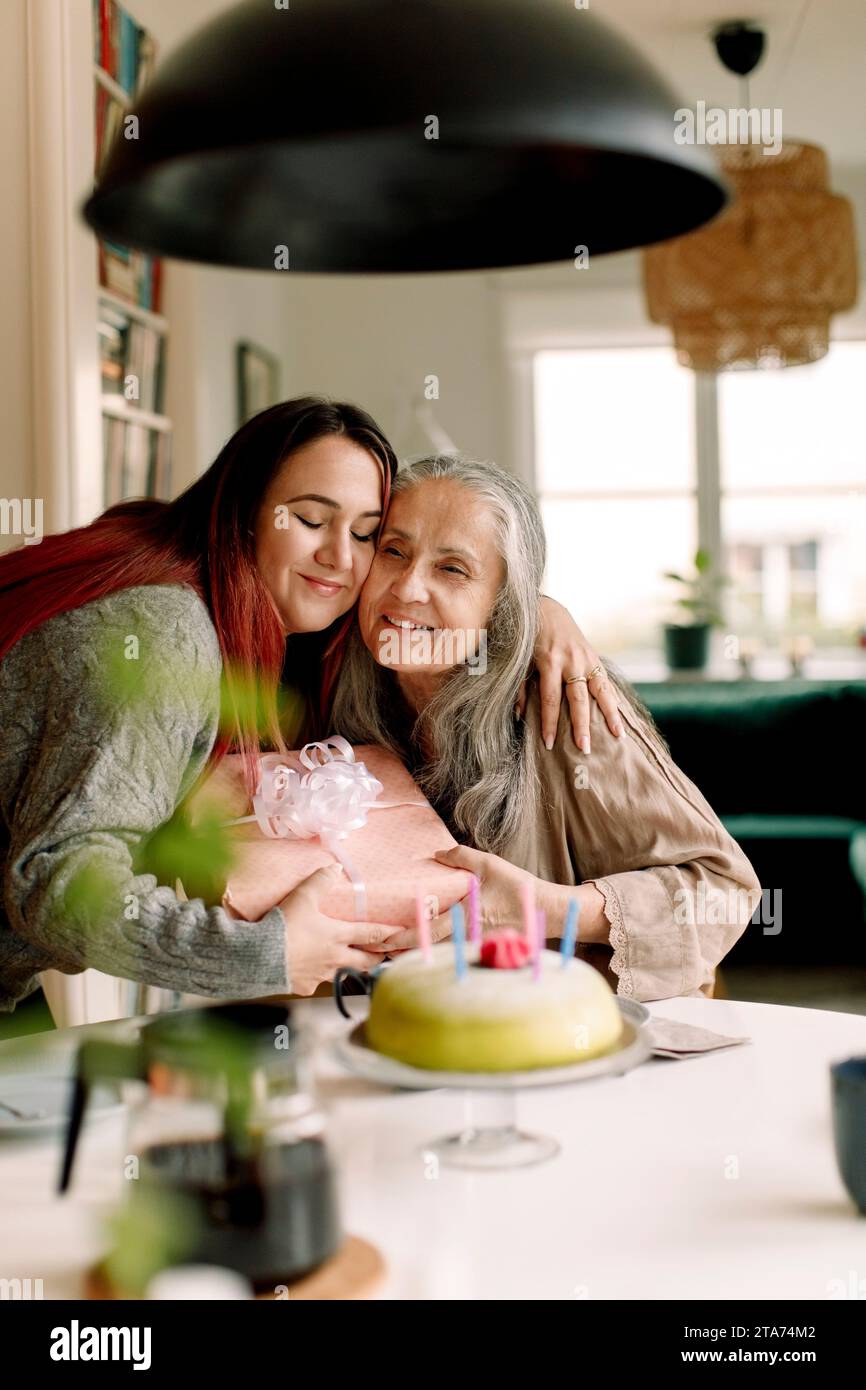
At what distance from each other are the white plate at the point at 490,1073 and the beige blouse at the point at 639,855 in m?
0.53

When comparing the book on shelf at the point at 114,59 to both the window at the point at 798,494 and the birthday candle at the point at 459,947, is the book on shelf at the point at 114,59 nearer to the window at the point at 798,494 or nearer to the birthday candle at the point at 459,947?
the birthday candle at the point at 459,947

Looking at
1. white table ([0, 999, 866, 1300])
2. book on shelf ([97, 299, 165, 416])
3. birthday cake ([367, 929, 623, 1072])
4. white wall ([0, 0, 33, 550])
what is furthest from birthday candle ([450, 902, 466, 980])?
book on shelf ([97, 299, 165, 416])

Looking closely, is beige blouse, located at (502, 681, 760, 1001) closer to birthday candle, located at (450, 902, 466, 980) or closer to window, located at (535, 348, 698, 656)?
birthday candle, located at (450, 902, 466, 980)

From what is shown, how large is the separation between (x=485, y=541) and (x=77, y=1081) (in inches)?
35.0

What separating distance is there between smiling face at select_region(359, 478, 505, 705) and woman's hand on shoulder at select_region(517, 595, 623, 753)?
101mm

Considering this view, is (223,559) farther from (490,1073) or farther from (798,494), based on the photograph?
(798,494)

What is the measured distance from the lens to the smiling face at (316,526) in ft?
5.08

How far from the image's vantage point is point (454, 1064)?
2.90ft

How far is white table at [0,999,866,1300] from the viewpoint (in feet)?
2.74

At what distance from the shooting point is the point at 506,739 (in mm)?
1646

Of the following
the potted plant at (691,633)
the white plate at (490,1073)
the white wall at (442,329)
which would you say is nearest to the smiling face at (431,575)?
the white plate at (490,1073)

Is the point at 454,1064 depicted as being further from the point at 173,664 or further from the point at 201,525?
the point at 201,525
